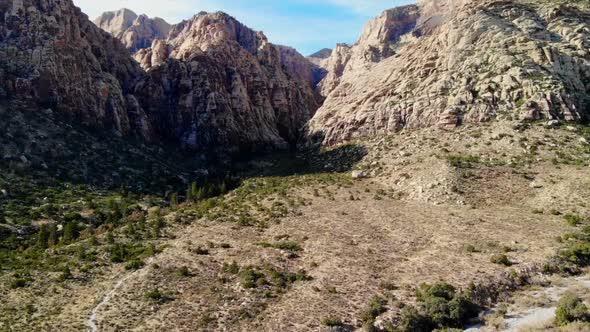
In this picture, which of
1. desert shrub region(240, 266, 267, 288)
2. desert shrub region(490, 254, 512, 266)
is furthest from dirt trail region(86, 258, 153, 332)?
desert shrub region(490, 254, 512, 266)

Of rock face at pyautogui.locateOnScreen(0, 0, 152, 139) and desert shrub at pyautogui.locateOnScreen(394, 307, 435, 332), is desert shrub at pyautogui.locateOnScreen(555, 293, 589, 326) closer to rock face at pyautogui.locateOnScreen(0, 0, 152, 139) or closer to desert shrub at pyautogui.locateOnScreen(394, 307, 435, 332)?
desert shrub at pyautogui.locateOnScreen(394, 307, 435, 332)

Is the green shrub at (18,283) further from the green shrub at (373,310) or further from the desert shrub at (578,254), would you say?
the desert shrub at (578,254)

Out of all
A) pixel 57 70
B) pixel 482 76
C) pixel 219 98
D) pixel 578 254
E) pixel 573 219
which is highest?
pixel 57 70

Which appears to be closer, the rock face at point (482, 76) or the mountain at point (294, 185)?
the mountain at point (294, 185)

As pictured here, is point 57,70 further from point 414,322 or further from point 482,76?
point 414,322

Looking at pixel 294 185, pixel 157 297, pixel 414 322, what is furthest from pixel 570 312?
pixel 294 185

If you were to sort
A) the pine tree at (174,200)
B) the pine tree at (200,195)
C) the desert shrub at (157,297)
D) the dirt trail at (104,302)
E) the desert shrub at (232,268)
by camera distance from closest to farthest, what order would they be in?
the dirt trail at (104,302) → the desert shrub at (157,297) → the desert shrub at (232,268) → the pine tree at (174,200) → the pine tree at (200,195)

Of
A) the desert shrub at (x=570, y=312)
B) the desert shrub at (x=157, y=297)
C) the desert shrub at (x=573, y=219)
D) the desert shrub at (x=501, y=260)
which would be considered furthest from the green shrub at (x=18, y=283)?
the desert shrub at (x=573, y=219)
